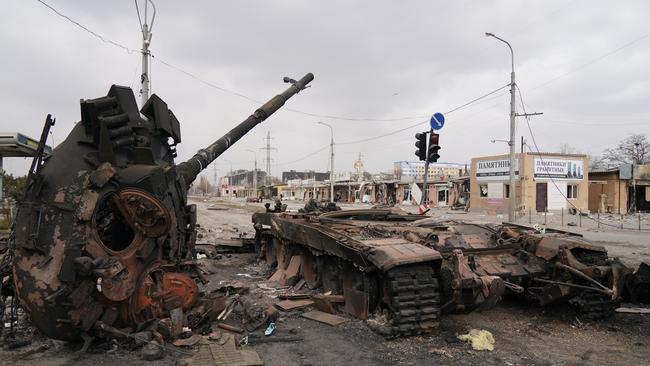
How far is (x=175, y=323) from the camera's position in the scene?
5.82m

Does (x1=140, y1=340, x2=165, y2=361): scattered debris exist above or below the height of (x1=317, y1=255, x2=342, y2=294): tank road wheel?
below

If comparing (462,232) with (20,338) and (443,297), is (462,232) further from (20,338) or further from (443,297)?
(20,338)

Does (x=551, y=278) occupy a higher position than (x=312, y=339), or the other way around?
(x=551, y=278)

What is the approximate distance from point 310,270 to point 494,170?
28.2m

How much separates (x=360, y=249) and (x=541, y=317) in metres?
3.04

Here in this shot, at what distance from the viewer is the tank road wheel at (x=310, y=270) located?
9080 mm

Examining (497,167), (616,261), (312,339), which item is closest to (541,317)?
(616,261)

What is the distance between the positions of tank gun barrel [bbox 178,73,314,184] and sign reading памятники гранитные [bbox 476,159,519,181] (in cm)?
2446

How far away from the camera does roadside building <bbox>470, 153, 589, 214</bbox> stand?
32844mm

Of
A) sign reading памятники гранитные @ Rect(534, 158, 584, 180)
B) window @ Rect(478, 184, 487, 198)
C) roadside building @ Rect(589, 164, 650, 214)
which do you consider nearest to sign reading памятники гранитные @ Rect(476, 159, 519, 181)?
window @ Rect(478, 184, 487, 198)

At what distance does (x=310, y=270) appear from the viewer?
30.7ft

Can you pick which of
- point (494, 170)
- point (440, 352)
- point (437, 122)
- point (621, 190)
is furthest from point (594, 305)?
point (621, 190)

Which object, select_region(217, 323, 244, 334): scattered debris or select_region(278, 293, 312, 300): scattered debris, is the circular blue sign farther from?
select_region(217, 323, 244, 334): scattered debris

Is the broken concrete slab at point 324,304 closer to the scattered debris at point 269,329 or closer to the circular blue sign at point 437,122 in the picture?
the scattered debris at point 269,329
